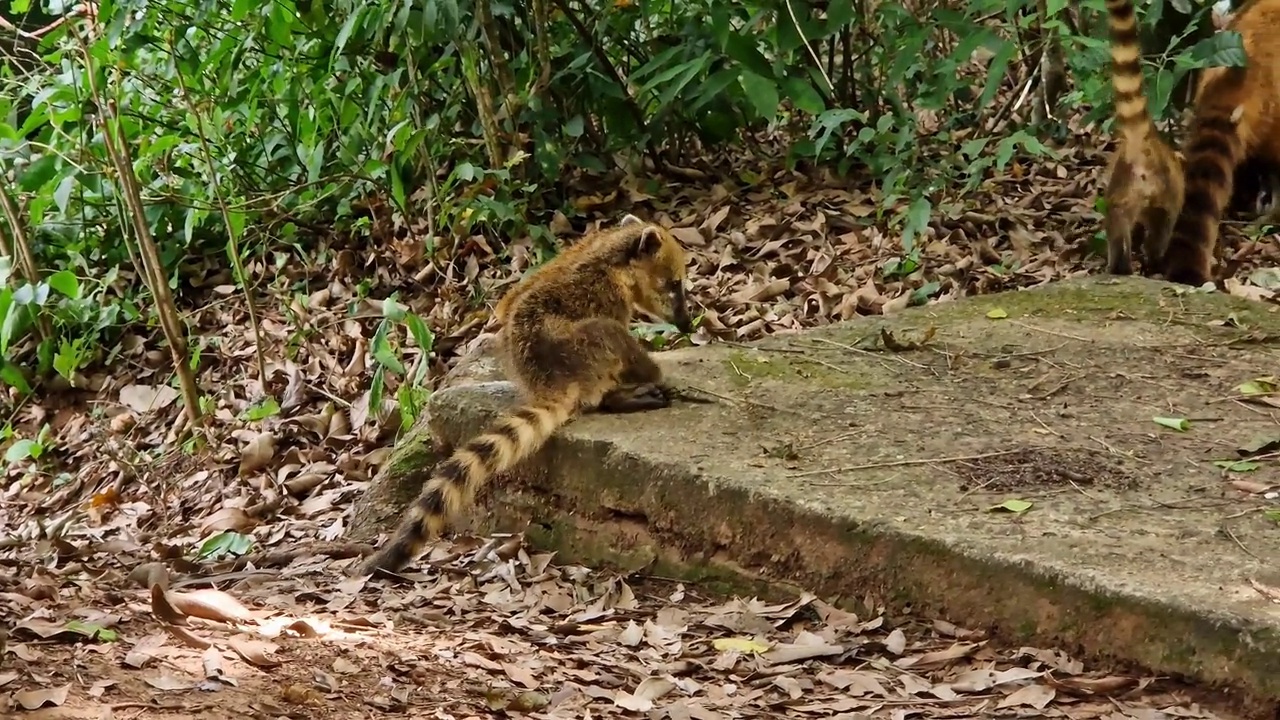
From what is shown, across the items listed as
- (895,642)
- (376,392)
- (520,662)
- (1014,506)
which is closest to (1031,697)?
(895,642)

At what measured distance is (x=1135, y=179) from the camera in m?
6.29

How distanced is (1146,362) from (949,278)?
74.0 inches

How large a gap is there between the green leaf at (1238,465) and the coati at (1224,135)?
282cm

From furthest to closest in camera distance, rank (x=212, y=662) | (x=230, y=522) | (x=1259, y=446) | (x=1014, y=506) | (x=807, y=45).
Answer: (x=807, y=45)
(x=230, y=522)
(x=1259, y=446)
(x=1014, y=506)
(x=212, y=662)

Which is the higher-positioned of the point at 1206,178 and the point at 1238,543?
the point at 1206,178

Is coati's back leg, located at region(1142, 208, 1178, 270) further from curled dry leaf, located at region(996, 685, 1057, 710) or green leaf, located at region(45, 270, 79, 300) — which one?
green leaf, located at region(45, 270, 79, 300)

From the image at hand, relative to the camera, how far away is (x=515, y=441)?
4.23 meters

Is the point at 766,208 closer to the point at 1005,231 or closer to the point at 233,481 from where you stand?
the point at 1005,231

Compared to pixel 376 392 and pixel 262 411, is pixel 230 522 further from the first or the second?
pixel 262 411

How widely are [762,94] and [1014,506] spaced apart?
11.1ft

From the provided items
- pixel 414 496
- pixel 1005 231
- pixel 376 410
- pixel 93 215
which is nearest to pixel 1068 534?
pixel 414 496

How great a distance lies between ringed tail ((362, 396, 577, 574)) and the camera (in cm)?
405

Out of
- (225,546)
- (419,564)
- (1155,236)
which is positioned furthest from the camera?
(1155,236)

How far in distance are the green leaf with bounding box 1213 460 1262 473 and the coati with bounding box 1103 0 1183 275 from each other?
2659 mm
